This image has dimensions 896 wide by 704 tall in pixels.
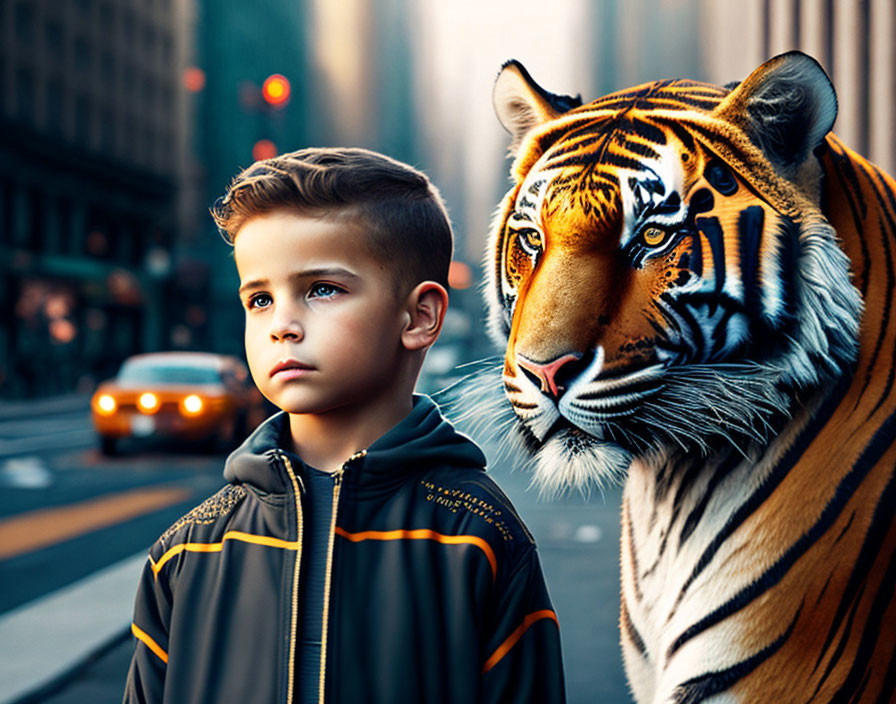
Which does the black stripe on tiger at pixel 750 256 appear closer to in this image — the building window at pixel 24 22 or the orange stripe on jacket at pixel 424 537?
the orange stripe on jacket at pixel 424 537

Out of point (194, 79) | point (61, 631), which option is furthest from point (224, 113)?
point (61, 631)

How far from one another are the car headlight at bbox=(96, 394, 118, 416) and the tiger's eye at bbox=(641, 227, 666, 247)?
1313cm

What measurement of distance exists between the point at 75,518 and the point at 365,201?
341 inches

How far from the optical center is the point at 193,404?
1354 cm

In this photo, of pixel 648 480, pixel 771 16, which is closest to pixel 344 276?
pixel 648 480

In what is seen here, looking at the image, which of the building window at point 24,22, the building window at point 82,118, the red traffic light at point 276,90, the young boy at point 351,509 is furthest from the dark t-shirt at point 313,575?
the building window at point 82,118

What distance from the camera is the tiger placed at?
1.29 meters

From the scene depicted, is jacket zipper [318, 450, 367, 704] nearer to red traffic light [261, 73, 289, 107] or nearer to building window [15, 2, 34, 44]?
red traffic light [261, 73, 289, 107]

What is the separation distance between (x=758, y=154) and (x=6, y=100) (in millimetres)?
34975

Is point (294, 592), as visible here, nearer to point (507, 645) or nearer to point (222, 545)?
point (222, 545)

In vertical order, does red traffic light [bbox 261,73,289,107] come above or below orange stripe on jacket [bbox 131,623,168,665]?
above

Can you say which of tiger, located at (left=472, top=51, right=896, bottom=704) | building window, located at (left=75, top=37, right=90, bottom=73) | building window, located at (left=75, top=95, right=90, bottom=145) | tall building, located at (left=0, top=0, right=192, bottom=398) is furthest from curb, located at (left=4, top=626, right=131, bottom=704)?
building window, located at (left=75, top=37, right=90, bottom=73)

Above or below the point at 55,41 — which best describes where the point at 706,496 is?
below

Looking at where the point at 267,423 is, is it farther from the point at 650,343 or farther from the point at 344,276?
the point at 650,343
